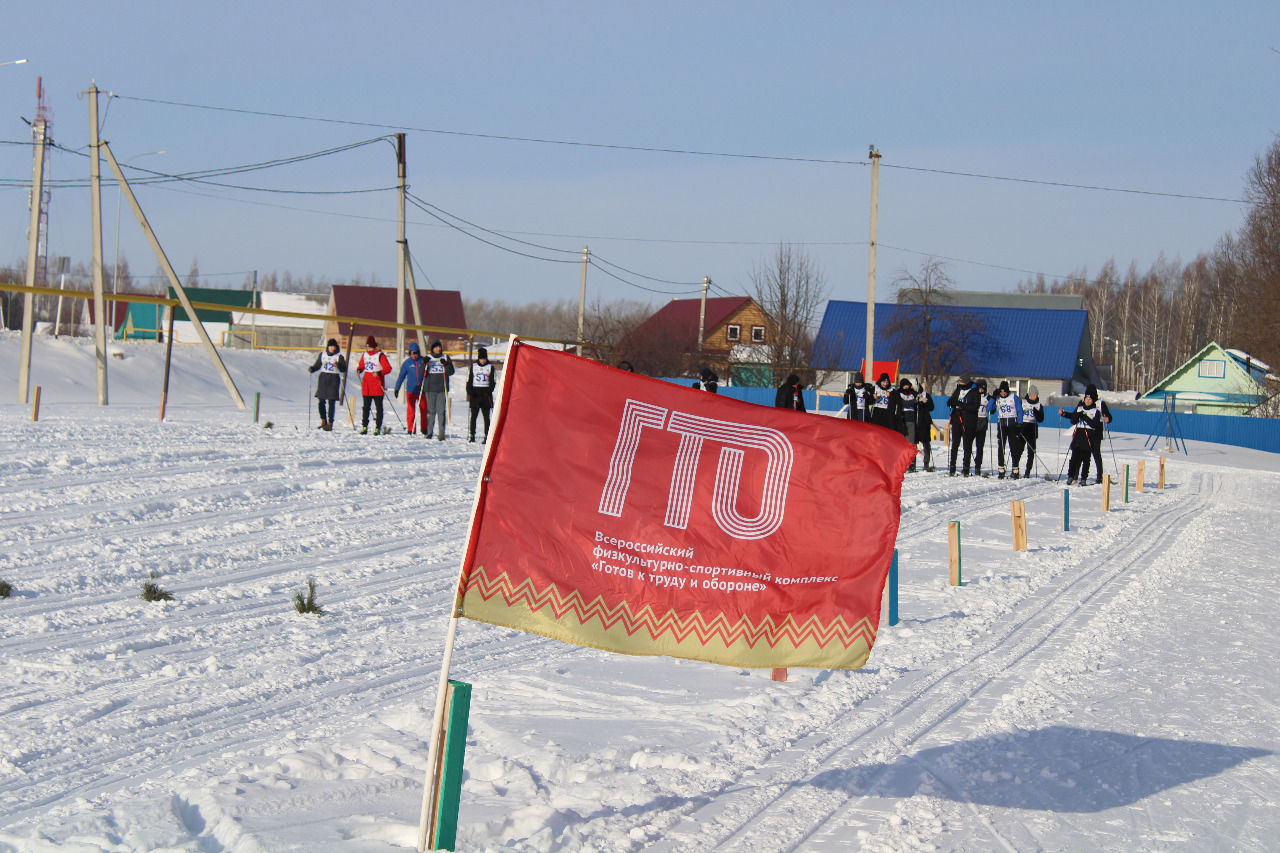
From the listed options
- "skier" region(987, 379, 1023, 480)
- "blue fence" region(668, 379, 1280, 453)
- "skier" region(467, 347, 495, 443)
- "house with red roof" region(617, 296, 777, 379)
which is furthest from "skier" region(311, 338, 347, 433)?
"house with red roof" region(617, 296, 777, 379)

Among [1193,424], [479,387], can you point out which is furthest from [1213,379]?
[479,387]

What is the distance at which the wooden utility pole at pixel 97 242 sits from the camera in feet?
82.3

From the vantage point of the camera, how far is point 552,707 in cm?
614

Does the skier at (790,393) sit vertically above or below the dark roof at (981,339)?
below

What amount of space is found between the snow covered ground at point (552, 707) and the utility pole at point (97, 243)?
13965 mm

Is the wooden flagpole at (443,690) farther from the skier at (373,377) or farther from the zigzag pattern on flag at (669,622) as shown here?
the skier at (373,377)

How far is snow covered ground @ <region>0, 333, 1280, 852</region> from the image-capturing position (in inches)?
180

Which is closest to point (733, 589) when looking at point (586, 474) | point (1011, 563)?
point (586, 474)

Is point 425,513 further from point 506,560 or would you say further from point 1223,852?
point 1223,852

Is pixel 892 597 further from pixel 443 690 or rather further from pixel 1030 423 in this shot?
pixel 1030 423

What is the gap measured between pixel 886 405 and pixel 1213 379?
4889 centimetres

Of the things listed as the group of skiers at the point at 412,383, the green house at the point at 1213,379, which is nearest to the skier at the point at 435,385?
the group of skiers at the point at 412,383

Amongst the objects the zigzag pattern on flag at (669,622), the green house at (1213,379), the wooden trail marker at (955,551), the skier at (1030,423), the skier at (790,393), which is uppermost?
the green house at (1213,379)

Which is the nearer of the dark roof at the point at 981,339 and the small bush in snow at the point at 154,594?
the small bush in snow at the point at 154,594
